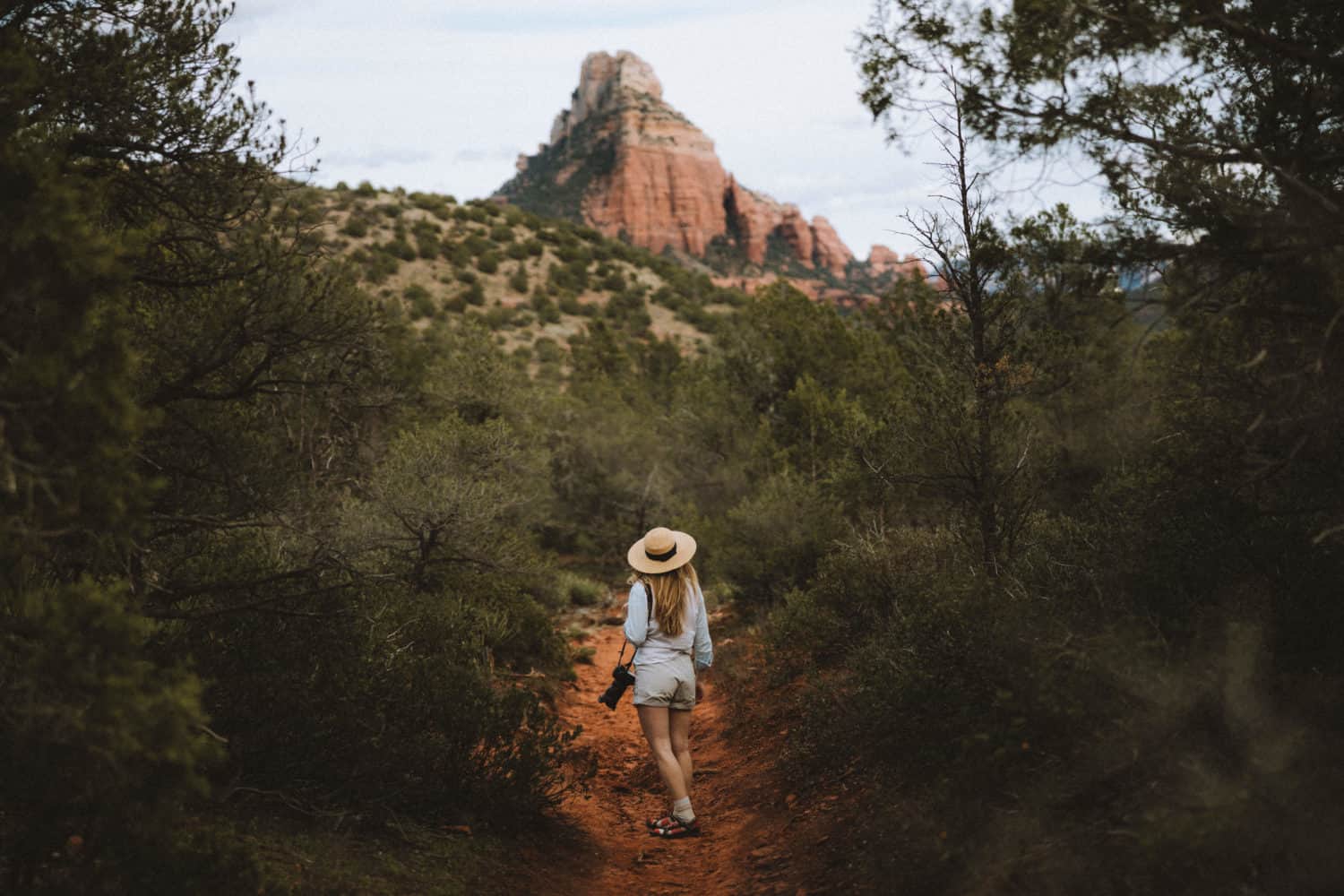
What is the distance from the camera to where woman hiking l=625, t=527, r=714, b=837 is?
6137mm

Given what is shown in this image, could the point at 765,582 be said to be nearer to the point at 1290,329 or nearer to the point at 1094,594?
the point at 1094,594

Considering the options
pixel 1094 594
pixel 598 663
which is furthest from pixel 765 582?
pixel 1094 594

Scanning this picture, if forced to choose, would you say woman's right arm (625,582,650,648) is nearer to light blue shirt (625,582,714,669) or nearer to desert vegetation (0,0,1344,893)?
light blue shirt (625,582,714,669)

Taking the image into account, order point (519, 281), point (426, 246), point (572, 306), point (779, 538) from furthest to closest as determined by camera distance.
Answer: point (519, 281), point (572, 306), point (426, 246), point (779, 538)

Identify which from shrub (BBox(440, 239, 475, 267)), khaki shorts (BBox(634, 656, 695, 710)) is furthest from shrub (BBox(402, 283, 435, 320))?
khaki shorts (BBox(634, 656, 695, 710))

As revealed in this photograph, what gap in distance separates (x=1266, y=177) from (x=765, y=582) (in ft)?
29.3

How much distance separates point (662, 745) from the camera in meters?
6.20

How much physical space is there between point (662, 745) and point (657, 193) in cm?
9372

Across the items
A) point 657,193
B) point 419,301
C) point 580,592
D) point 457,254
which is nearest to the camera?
point 580,592

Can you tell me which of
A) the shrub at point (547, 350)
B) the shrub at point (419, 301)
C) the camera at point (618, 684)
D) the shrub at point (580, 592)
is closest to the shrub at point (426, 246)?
the shrub at point (419, 301)

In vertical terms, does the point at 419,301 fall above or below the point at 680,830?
→ above

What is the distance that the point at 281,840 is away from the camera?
4.71 m

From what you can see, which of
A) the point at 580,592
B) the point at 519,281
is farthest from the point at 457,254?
the point at 580,592

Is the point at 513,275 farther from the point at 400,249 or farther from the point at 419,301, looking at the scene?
the point at 419,301
